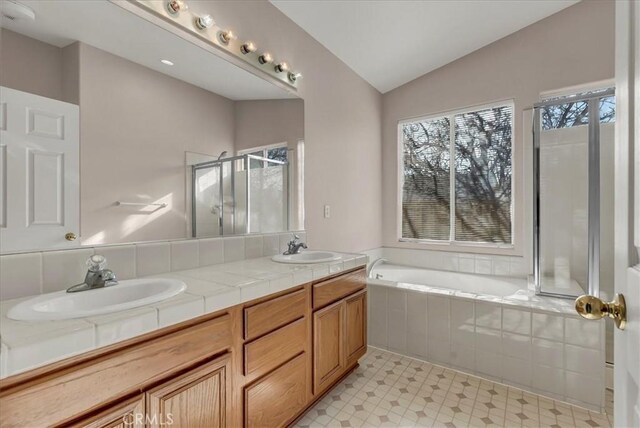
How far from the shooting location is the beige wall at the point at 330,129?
2.06m

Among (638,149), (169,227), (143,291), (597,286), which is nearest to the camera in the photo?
(638,149)

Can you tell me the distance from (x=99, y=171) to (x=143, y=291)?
529 mm

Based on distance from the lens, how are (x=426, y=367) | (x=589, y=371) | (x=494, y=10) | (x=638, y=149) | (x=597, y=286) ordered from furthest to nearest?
(x=494, y=10), (x=426, y=367), (x=597, y=286), (x=589, y=371), (x=638, y=149)

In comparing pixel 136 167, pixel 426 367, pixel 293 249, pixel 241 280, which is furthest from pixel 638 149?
pixel 426 367

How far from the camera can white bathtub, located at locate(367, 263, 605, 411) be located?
5.88 ft

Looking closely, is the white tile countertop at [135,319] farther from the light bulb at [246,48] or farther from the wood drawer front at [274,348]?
the light bulb at [246,48]

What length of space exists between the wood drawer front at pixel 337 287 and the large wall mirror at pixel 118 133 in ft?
2.10

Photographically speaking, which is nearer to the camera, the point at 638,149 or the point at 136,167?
the point at 638,149

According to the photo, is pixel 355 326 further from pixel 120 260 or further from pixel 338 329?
pixel 120 260

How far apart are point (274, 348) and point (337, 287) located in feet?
1.88

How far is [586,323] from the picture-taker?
1798 millimetres

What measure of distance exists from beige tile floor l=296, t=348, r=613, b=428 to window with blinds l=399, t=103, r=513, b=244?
150 centimetres

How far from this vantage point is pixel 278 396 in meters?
1.39

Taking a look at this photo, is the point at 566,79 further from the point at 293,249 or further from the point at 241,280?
the point at 241,280
